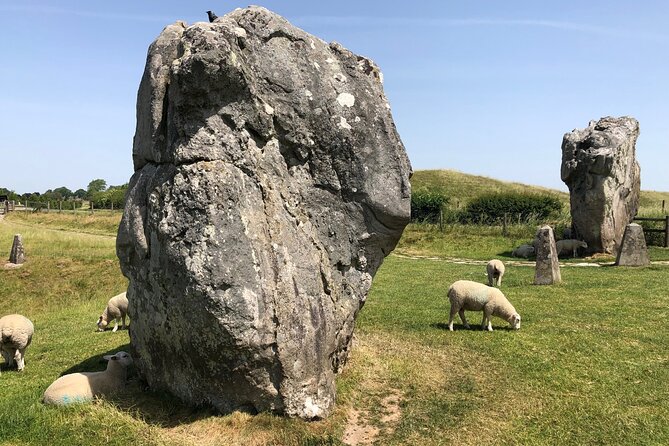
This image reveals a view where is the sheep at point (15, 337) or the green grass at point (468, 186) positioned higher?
the green grass at point (468, 186)

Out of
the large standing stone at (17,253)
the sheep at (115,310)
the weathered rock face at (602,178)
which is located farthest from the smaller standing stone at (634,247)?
the large standing stone at (17,253)

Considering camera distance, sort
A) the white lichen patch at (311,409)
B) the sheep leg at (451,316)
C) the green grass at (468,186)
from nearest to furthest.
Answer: the white lichen patch at (311,409) < the sheep leg at (451,316) < the green grass at (468,186)

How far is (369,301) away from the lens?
18.0 m

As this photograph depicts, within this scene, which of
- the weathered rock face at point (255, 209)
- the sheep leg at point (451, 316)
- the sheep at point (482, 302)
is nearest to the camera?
the weathered rock face at point (255, 209)

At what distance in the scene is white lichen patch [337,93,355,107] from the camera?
9156 millimetres

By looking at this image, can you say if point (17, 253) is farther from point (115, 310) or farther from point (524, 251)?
point (524, 251)

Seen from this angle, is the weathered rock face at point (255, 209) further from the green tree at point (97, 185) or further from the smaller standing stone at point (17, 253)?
the green tree at point (97, 185)

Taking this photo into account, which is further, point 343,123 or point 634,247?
point 634,247

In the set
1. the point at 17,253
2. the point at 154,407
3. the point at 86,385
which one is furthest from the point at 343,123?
the point at 17,253

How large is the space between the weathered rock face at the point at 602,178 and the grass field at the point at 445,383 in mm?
8985

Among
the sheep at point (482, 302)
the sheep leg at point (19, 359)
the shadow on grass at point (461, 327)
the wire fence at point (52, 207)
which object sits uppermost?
the wire fence at point (52, 207)

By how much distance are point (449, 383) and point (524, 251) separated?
2293 centimetres

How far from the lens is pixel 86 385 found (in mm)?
8555

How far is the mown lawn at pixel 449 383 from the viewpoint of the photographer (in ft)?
24.7
